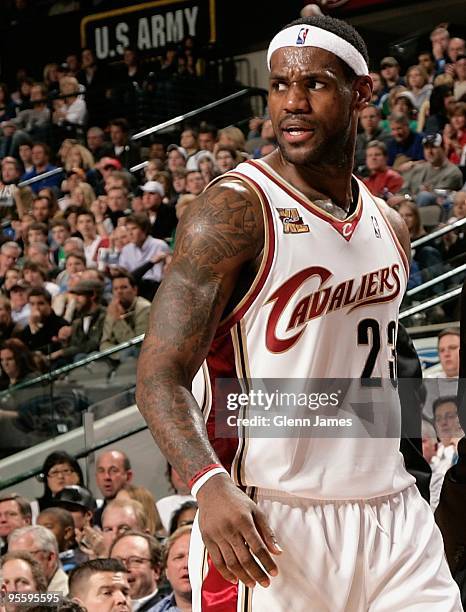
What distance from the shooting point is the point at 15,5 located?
672 inches

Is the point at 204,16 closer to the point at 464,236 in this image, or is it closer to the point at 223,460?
the point at 464,236

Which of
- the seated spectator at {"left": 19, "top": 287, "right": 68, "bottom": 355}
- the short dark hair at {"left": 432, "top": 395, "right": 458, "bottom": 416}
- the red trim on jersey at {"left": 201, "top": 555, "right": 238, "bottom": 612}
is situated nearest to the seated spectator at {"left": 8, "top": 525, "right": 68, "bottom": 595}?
the short dark hair at {"left": 432, "top": 395, "right": 458, "bottom": 416}

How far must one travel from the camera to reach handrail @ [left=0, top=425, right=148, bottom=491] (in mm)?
6934

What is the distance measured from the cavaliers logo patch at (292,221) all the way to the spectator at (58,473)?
14.6ft

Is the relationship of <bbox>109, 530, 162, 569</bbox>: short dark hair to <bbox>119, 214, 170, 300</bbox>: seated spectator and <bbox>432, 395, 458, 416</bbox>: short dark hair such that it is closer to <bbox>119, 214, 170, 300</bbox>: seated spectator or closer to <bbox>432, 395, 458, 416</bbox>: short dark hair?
<bbox>432, 395, 458, 416</bbox>: short dark hair

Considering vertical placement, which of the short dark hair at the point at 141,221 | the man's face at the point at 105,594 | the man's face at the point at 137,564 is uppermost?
the man's face at the point at 105,594

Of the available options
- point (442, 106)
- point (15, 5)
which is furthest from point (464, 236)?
point (15, 5)

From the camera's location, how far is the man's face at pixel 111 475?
6.61 m

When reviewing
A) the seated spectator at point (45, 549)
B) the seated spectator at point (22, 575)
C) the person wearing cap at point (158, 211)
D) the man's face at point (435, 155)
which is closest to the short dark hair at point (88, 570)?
the seated spectator at point (22, 575)

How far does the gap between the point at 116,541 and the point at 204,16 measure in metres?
10.4

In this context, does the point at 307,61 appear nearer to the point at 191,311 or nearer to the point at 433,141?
the point at 191,311

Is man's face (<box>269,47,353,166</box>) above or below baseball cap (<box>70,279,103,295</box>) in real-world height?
above

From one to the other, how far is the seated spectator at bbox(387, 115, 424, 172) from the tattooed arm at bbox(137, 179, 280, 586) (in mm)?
6315

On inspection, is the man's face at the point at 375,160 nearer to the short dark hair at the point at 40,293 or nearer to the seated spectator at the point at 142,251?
the seated spectator at the point at 142,251
